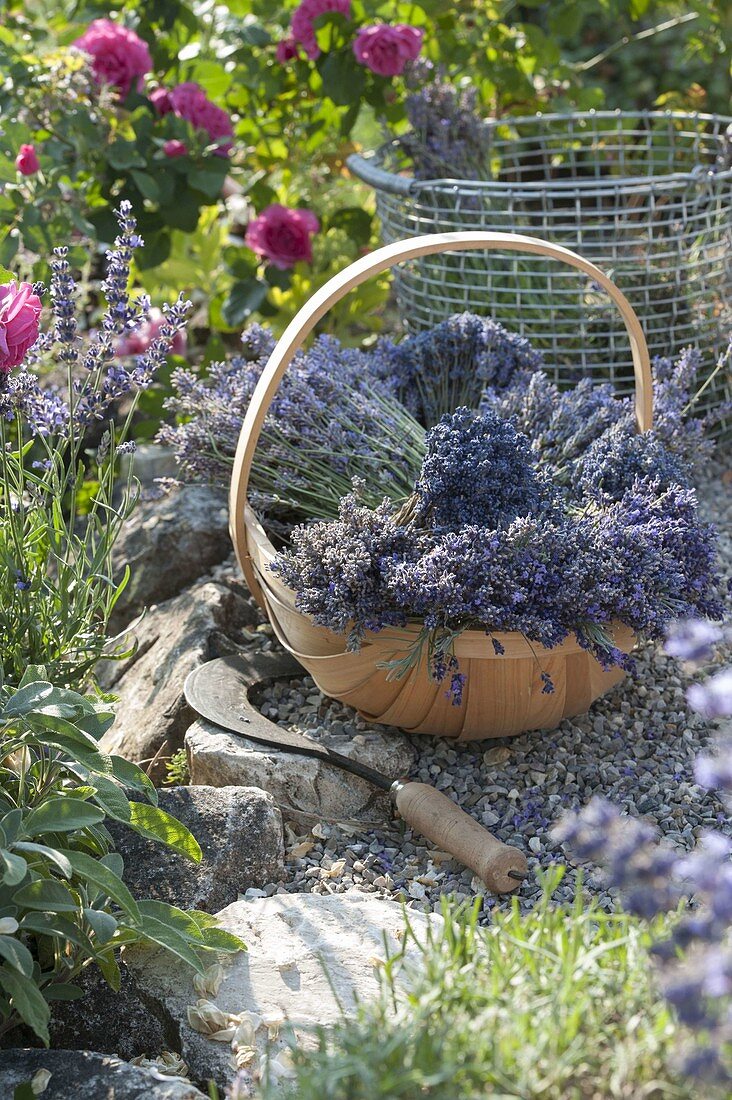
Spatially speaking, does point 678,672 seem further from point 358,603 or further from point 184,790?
point 184,790

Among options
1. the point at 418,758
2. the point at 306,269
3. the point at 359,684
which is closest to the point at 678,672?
the point at 418,758

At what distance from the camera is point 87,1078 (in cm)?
139

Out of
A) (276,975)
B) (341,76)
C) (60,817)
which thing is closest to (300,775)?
(276,975)

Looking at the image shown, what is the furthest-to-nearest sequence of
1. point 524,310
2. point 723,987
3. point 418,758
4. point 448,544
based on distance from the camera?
point 524,310, point 418,758, point 448,544, point 723,987

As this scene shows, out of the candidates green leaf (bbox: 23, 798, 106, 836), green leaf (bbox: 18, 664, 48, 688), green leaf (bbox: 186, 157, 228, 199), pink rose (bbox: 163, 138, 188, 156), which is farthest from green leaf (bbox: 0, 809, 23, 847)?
pink rose (bbox: 163, 138, 188, 156)

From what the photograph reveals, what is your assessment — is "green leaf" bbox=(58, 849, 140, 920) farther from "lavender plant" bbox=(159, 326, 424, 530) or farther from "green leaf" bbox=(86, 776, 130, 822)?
"lavender plant" bbox=(159, 326, 424, 530)

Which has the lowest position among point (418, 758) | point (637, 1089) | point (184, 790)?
point (418, 758)

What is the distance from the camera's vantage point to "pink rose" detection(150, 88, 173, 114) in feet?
10.5

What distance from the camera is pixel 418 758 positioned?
6.94ft

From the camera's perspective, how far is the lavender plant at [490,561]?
1767 millimetres

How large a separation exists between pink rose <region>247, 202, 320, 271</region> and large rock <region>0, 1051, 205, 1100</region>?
2320 millimetres

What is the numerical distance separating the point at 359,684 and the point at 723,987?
1153mm

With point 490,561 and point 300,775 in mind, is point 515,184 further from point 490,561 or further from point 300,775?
point 300,775

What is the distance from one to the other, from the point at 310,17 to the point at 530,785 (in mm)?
2178
